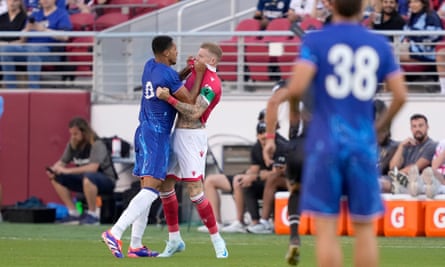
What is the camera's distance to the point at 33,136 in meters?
20.4

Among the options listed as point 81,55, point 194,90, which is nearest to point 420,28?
point 81,55

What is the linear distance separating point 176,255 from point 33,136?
8197 millimetres

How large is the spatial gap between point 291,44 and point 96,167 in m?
3.46

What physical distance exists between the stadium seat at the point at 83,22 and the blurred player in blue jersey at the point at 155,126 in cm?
919

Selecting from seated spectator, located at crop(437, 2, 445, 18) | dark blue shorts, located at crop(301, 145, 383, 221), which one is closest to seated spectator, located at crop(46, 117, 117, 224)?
seated spectator, located at crop(437, 2, 445, 18)

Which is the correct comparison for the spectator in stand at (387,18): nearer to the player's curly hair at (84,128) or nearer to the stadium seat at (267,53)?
the stadium seat at (267,53)

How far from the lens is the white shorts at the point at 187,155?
12688 millimetres

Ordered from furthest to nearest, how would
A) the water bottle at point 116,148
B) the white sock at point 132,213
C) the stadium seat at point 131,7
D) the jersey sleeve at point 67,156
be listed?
1. the stadium seat at point 131,7
2. the jersey sleeve at point 67,156
3. the water bottle at point 116,148
4. the white sock at point 132,213

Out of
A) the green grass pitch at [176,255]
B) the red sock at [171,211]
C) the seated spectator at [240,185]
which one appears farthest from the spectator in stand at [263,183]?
the red sock at [171,211]

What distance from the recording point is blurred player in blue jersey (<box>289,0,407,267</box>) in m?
6.99

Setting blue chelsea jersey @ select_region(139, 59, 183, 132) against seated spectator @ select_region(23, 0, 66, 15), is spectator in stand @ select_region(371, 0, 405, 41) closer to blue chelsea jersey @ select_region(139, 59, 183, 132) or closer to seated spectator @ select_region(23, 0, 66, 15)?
seated spectator @ select_region(23, 0, 66, 15)

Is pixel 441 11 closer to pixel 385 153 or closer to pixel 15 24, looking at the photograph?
A: pixel 385 153

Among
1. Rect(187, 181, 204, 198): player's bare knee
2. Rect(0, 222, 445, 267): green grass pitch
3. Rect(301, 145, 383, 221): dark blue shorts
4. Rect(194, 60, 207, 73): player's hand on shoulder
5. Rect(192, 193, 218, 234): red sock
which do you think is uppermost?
Rect(194, 60, 207, 73): player's hand on shoulder

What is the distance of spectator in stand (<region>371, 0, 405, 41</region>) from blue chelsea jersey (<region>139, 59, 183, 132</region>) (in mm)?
6927
